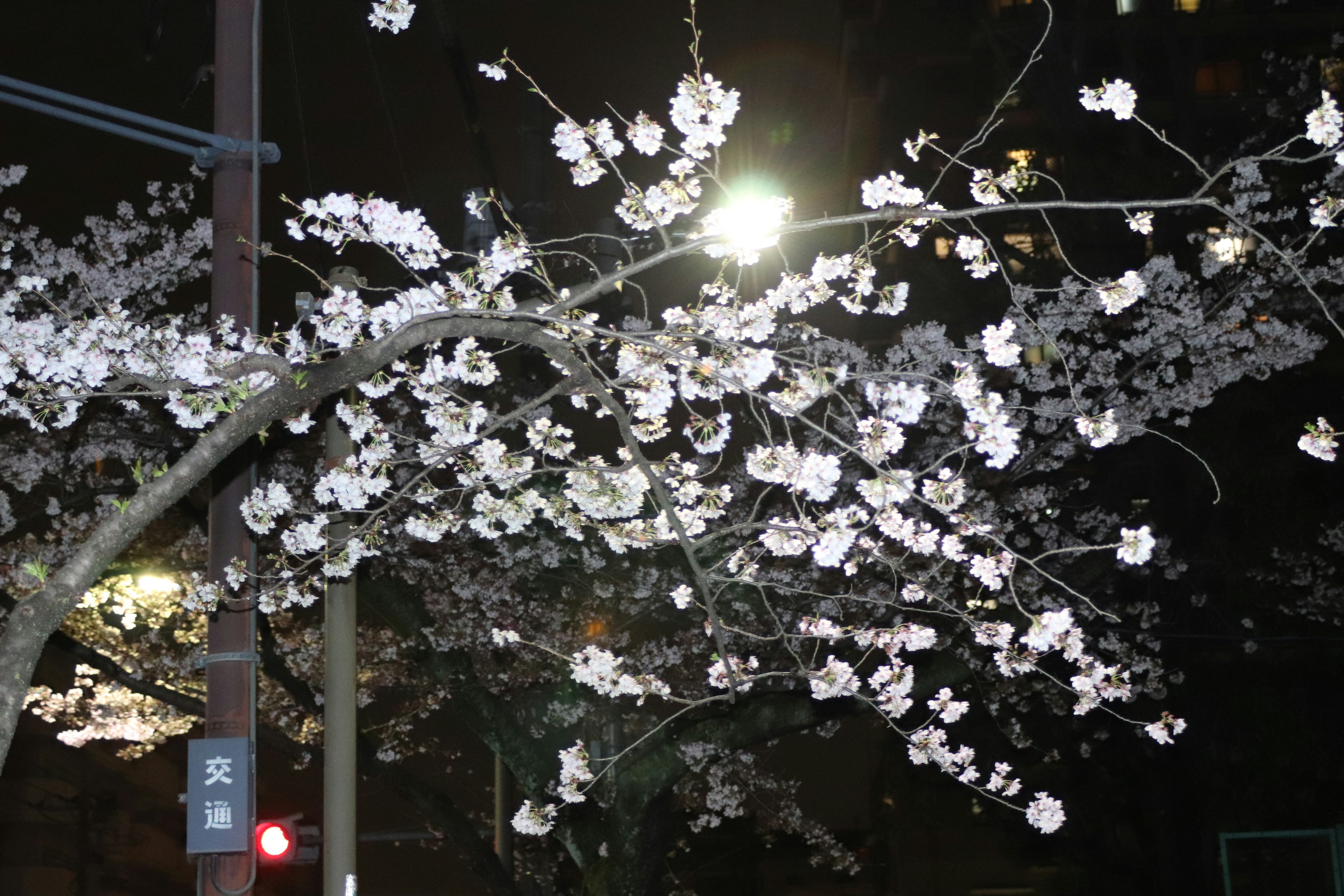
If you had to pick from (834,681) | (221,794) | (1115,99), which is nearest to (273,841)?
(221,794)

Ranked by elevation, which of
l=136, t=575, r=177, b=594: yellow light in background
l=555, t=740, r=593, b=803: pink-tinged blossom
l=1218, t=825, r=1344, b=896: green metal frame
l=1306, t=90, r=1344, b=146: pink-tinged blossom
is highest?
l=136, t=575, r=177, b=594: yellow light in background

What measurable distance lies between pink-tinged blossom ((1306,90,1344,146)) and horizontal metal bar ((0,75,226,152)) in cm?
532

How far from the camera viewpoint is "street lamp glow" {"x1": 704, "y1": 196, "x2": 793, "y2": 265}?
17.4ft

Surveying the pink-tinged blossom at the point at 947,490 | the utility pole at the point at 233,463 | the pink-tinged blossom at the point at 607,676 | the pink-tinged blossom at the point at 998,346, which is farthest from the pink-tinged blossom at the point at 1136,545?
the pink-tinged blossom at the point at 607,676

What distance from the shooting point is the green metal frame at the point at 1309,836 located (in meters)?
11.2

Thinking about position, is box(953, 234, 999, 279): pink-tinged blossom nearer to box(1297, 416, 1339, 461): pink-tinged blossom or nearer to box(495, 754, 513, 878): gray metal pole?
box(1297, 416, 1339, 461): pink-tinged blossom

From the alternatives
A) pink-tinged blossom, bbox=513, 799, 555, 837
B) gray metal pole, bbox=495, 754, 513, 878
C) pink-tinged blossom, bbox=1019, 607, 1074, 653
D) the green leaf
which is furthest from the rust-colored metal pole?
gray metal pole, bbox=495, 754, 513, 878

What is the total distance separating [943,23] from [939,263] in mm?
41478

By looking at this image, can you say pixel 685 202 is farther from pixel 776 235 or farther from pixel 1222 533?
pixel 1222 533

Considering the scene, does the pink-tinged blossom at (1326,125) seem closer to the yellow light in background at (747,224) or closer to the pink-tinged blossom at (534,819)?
the yellow light in background at (747,224)

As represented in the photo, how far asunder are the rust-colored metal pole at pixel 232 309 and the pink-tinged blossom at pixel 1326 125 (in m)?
5.25

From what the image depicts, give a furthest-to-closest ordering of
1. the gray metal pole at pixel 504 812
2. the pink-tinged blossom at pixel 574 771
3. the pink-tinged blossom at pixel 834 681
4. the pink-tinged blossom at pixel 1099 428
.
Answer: the gray metal pole at pixel 504 812 < the pink-tinged blossom at pixel 574 771 < the pink-tinged blossom at pixel 834 681 < the pink-tinged blossom at pixel 1099 428

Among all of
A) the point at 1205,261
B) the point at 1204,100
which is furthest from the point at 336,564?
the point at 1204,100

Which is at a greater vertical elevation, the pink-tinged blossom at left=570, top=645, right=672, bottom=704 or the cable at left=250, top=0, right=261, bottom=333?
the cable at left=250, top=0, right=261, bottom=333
